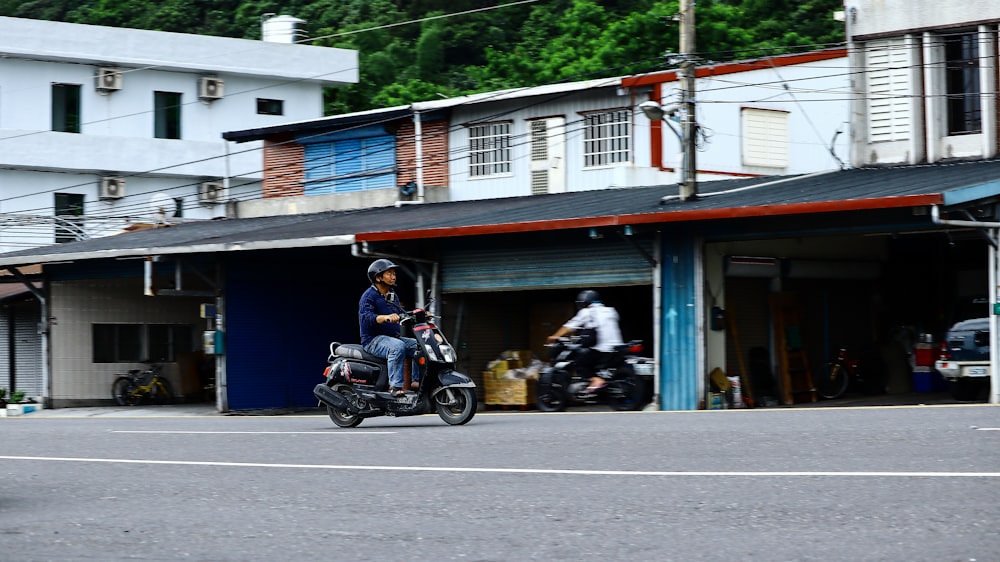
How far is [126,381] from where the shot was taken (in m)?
32.6

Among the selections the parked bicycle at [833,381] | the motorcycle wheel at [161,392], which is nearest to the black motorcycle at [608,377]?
the parked bicycle at [833,381]

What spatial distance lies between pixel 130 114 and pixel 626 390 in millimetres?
29008

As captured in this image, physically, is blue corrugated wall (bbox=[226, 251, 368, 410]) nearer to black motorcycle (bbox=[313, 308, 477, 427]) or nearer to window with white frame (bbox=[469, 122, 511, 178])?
window with white frame (bbox=[469, 122, 511, 178])

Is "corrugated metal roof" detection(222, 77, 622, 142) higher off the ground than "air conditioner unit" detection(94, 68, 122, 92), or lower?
lower

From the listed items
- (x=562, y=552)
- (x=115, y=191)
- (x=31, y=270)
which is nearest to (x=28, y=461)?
(x=562, y=552)

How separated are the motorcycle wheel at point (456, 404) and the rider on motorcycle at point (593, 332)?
16.5 feet

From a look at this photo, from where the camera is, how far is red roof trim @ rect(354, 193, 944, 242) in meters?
18.3

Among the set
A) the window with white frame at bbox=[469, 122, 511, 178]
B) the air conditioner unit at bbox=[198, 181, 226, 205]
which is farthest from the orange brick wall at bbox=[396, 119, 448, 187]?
the air conditioner unit at bbox=[198, 181, 226, 205]

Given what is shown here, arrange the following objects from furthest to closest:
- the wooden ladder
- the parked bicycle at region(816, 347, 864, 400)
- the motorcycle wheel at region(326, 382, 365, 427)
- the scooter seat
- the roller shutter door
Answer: the parked bicycle at region(816, 347, 864, 400) → the wooden ladder → the roller shutter door → the motorcycle wheel at region(326, 382, 365, 427) → the scooter seat

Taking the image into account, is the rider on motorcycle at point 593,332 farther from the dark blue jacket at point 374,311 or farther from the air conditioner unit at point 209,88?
the air conditioner unit at point 209,88

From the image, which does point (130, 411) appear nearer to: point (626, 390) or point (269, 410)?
point (269, 410)

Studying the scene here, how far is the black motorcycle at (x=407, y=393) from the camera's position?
15633 millimetres

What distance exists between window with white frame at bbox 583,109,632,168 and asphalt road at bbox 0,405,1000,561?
15270mm

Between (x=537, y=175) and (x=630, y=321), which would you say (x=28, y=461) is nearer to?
(x=630, y=321)
